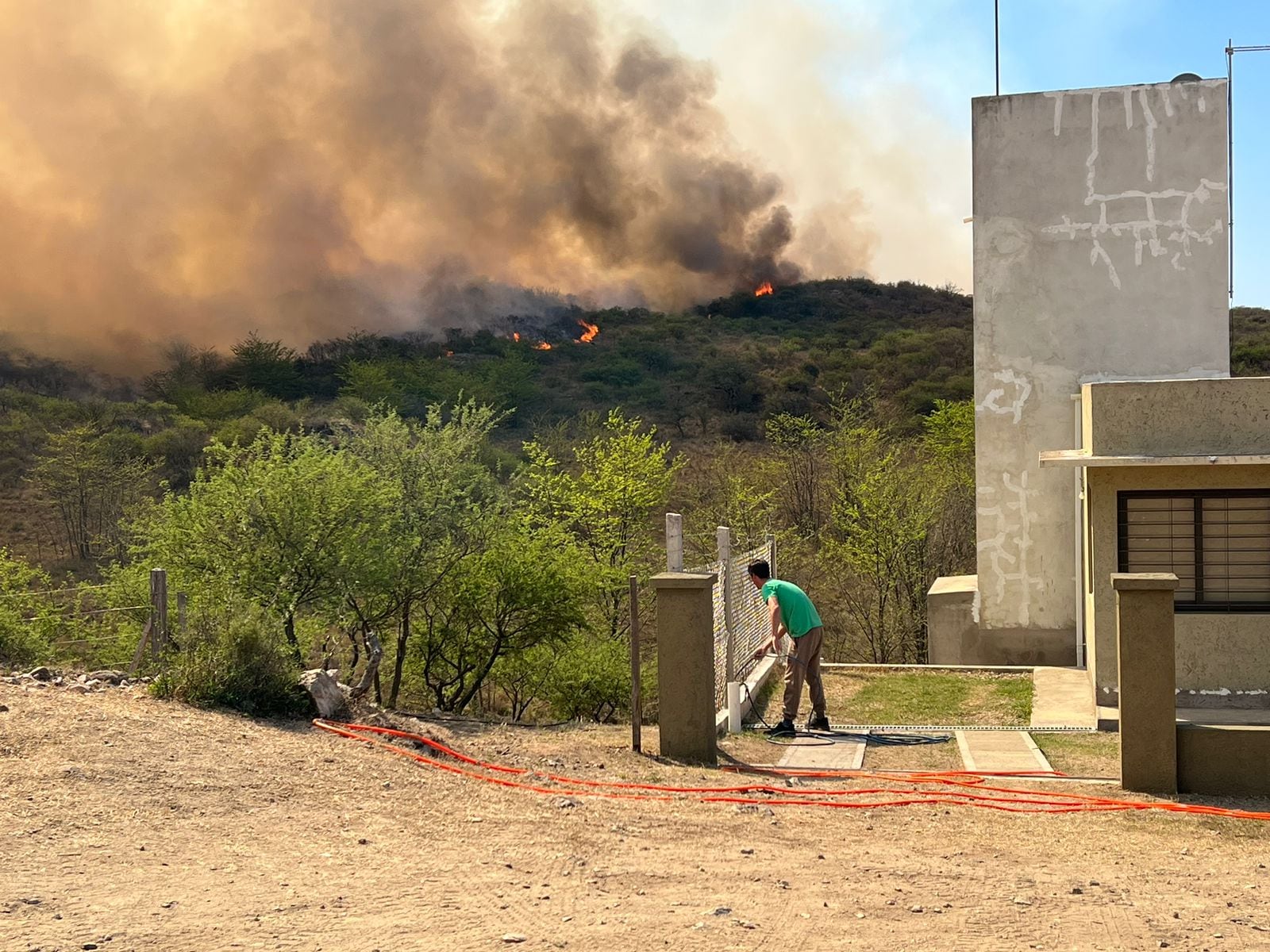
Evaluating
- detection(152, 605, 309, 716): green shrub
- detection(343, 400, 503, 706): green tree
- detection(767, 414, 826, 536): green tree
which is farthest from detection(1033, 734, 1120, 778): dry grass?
detection(767, 414, 826, 536): green tree

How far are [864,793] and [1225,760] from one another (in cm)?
254

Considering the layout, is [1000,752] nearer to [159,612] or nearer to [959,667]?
[959,667]

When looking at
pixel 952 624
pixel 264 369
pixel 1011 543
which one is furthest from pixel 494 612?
pixel 264 369

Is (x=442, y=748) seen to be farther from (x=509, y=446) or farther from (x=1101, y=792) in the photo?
(x=509, y=446)

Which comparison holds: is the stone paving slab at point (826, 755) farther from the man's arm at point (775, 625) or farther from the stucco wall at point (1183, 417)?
the stucco wall at point (1183, 417)

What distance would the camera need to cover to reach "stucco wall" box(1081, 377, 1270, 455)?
460 inches

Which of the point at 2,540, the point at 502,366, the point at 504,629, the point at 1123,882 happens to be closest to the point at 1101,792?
the point at 1123,882

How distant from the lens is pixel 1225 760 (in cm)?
829

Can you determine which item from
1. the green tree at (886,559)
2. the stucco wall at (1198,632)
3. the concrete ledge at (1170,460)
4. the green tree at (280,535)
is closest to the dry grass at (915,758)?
the stucco wall at (1198,632)

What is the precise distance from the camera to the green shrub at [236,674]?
934 centimetres

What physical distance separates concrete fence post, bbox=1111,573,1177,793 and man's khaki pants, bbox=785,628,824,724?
8.73ft

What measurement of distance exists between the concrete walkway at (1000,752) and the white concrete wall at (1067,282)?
4.93 m

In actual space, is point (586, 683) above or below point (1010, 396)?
below

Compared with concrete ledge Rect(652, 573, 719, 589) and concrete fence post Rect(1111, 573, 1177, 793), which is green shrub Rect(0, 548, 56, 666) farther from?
concrete fence post Rect(1111, 573, 1177, 793)
